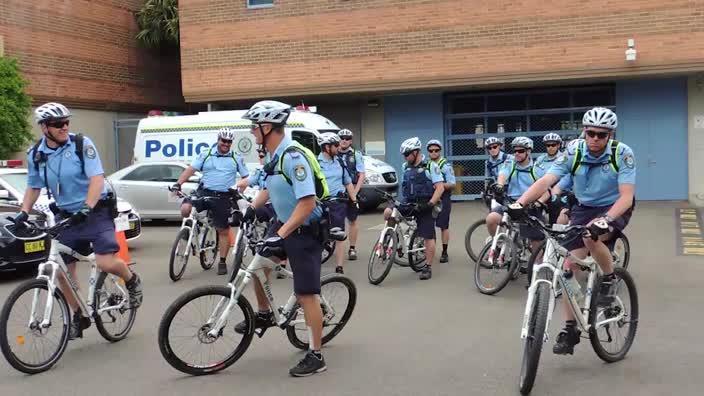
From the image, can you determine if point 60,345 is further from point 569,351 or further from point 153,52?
point 153,52

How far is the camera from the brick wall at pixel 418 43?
16.6 meters

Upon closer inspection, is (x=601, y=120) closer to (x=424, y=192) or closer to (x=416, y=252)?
(x=424, y=192)

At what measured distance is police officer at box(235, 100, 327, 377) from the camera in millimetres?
4777

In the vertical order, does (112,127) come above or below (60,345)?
above

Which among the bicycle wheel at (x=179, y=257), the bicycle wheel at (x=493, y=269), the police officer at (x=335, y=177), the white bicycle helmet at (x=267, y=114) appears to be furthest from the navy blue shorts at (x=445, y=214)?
the white bicycle helmet at (x=267, y=114)

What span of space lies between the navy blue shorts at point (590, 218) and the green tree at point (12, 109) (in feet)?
54.7

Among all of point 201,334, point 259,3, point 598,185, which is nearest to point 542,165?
point 598,185

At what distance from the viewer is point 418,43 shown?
1839 cm

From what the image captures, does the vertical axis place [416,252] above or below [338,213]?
below

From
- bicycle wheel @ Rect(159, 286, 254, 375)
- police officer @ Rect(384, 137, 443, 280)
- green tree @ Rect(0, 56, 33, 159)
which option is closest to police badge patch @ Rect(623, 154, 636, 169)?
bicycle wheel @ Rect(159, 286, 254, 375)

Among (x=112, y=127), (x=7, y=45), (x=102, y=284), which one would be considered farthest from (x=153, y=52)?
(x=102, y=284)

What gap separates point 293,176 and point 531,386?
203 cm

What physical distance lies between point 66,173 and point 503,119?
1565 cm

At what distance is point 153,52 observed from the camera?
25.2 metres
